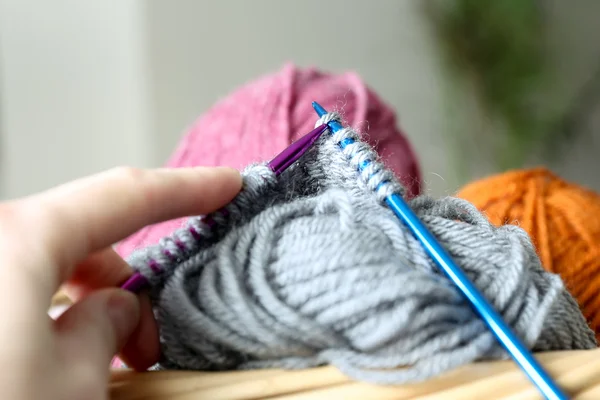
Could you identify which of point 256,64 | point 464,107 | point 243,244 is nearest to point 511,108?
point 464,107

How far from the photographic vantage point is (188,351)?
386 mm

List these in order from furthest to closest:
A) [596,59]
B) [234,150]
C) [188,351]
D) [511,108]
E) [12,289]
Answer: [596,59] < [511,108] < [234,150] < [188,351] < [12,289]

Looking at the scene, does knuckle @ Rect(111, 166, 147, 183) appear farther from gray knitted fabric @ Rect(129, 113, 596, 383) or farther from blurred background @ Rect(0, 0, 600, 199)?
blurred background @ Rect(0, 0, 600, 199)

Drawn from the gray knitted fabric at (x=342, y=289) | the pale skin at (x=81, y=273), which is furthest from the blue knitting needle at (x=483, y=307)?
the pale skin at (x=81, y=273)

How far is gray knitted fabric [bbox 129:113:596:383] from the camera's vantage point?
0.34 m

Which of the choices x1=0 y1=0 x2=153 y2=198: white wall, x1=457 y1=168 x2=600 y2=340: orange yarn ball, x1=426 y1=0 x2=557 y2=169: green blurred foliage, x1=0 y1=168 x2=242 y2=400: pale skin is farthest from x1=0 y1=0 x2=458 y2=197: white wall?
x1=0 y1=168 x2=242 y2=400: pale skin

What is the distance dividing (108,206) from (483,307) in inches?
9.3

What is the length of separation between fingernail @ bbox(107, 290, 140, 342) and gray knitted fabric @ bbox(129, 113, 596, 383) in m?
0.02

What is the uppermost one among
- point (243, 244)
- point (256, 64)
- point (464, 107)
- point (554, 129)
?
point (256, 64)

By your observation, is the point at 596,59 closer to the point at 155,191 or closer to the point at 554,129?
the point at 554,129

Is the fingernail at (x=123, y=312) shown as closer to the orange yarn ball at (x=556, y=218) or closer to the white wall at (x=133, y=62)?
the orange yarn ball at (x=556, y=218)

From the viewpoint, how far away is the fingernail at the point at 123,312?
35 centimetres

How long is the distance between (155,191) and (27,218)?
0.24 ft

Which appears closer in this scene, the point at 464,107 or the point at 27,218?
the point at 27,218
